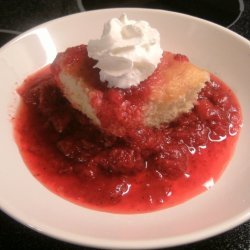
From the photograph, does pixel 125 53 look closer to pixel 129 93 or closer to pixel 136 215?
pixel 129 93

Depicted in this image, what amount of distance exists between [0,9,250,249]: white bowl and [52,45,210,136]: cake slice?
0.88ft

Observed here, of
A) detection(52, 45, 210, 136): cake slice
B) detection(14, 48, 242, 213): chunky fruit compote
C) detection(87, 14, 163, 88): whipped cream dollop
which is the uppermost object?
detection(87, 14, 163, 88): whipped cream dollop

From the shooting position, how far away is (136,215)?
155cm

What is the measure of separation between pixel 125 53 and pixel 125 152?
1.31ft

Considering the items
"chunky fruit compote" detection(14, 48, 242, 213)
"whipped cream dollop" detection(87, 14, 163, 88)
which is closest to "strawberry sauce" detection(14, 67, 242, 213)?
"chunky fruit compote" detection(14, 48, 242, 213)

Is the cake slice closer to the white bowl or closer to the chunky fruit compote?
the chunky fruit compote

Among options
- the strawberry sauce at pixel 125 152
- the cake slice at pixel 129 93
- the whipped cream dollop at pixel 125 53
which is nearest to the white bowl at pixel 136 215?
the strawberry sauce at pixel 125 152

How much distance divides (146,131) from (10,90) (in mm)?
681

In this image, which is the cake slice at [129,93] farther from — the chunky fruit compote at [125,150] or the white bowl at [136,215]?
the white bowl at [136,215]

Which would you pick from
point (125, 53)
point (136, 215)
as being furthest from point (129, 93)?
point (136, 215)

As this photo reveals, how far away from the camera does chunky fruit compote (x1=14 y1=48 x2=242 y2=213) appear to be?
1651 mm

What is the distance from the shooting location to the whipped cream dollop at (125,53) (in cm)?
170

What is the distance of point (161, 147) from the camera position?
179 cm

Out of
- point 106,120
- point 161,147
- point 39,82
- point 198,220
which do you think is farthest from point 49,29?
point 198,220
